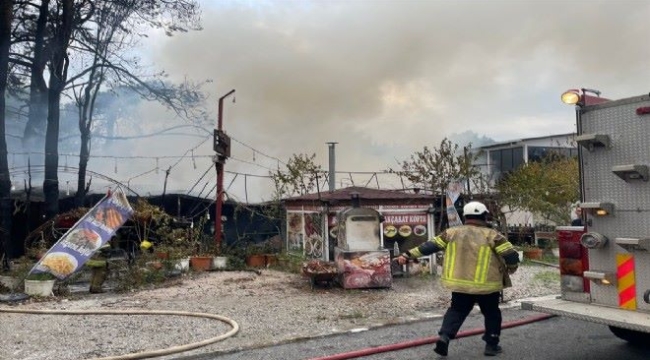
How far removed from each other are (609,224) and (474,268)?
3.69 feet

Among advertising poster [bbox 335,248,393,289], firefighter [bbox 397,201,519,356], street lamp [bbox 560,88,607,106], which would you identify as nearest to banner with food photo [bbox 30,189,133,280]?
advertising poster [bbox 335,248,393,289]

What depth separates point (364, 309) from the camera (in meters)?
7.14

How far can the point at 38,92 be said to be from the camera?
1636 centimetres

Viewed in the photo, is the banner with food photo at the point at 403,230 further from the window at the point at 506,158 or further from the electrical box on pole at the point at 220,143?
the window at the point at 506,158

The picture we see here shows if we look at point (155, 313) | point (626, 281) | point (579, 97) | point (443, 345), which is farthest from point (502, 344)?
point (155, 313)

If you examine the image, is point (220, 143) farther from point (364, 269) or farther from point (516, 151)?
point (516, 151)

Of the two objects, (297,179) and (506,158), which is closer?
(297,179)

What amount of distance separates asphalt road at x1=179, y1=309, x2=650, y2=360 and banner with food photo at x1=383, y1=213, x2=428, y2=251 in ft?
14.5

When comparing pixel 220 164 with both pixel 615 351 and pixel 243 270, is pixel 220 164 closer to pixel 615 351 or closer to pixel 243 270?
pixel 243 270

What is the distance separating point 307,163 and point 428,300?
22.9ft

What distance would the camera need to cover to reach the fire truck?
12.8ft

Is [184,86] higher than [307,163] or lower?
higher

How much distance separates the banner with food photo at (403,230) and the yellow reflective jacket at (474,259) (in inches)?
227

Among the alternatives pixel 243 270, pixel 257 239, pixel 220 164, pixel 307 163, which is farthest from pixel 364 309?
pixel 257 239
